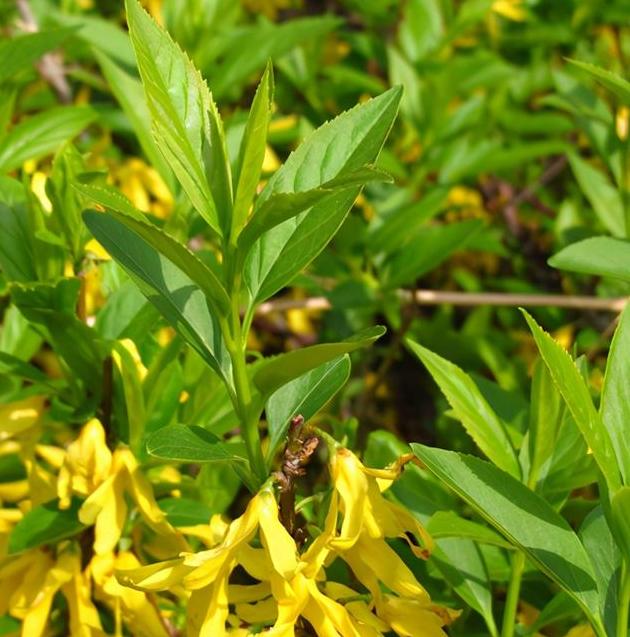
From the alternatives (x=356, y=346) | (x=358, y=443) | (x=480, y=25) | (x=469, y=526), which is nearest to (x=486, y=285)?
(x=480, y=25)

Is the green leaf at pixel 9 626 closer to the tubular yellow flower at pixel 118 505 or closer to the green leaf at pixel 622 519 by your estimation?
the tubular yellow flower at pixel 118 505

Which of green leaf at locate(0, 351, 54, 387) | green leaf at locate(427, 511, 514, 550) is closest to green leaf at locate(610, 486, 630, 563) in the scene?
green leaf at locate(427, 511, 514, 550)

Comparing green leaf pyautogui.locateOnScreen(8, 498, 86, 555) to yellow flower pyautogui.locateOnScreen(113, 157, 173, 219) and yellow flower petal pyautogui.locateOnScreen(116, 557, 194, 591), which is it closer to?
yellow flower petal pyautogui.locateOnScreen(116, 557, 194, 591)

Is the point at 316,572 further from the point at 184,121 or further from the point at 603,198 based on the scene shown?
the point at 603,198

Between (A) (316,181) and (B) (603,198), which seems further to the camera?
(B) (603,198)

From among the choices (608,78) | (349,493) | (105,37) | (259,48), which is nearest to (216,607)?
(349,493)
